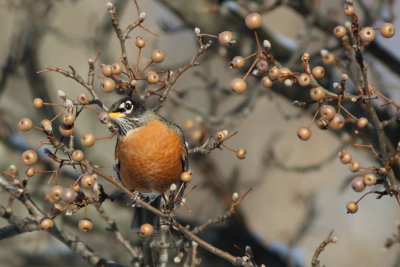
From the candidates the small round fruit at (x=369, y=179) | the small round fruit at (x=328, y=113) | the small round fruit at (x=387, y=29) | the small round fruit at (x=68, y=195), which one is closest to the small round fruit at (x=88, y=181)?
the small round fruit at (x=68, y=195)

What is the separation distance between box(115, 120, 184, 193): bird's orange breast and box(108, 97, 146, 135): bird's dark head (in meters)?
0.04

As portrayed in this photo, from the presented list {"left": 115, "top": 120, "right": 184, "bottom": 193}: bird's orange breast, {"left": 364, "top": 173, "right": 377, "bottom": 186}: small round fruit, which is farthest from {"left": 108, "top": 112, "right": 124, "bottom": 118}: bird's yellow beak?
{"left": 364, "top": 173, "right": 377, "bottom": 186}: small round fruit

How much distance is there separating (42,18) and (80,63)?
4191 millimetres

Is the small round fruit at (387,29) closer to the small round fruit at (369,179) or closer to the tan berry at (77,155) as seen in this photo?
the small round fruit at (369,179)

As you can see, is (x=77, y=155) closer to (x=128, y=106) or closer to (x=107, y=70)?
(x=107, y=70)

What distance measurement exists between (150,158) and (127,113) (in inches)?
9.1

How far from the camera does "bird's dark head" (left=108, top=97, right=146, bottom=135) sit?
2512 mm

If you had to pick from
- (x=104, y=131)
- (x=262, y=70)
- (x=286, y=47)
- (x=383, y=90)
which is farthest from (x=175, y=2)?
(x=104, y=131)

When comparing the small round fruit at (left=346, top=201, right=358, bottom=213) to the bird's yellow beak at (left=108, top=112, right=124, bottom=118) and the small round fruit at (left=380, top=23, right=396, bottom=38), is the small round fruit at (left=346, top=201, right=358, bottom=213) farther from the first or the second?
the bird's yellow beak at (left=108, top=112, right=124, bottom=118)

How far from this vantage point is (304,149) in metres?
8.97

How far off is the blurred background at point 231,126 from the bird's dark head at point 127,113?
0.97 ft

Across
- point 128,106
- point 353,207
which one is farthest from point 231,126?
point 353,207

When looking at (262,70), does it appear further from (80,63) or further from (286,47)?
(80,63)

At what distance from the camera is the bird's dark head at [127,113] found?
8.24ft
